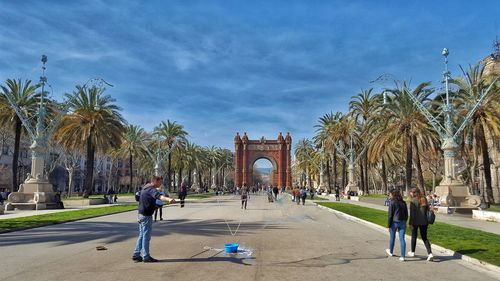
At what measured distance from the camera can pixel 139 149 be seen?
208ft

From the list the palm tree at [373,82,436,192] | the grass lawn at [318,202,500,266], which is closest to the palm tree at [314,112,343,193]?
the palm tree at [373,82,436,192]

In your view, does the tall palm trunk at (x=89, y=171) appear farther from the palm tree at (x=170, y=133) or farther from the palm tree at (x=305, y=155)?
the palm tree at (x=305, y=155)

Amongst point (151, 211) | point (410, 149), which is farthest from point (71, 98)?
point (151, 211)

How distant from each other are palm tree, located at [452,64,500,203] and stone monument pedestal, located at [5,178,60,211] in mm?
29716

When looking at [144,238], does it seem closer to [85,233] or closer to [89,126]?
[85,233]

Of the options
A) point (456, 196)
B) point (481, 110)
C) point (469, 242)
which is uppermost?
point (481, 110)

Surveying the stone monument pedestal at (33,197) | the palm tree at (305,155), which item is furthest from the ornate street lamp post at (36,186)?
the palm tree at (305,155)

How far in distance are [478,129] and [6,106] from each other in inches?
1476

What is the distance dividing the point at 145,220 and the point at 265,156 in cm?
11194

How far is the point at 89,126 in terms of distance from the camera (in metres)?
38.1

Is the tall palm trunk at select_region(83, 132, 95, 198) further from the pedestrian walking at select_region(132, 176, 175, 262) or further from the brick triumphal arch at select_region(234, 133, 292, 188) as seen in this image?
the brick triumphal arch at select_region(234, 133, 292, 188)

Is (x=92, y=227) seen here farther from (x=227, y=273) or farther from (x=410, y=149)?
(x=410, y=149)

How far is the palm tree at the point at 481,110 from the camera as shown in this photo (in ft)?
93.2

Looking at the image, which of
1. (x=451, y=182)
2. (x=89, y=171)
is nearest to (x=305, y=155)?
(x=89, y=171)
